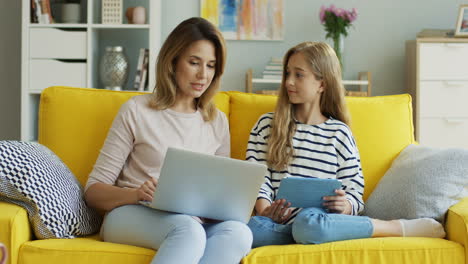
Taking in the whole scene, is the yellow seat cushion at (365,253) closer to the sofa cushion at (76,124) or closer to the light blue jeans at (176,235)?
the light blue jeans at (176,235)

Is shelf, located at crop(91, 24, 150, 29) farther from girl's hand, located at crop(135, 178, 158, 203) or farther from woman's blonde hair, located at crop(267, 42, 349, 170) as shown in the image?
girl's hand, located at crop(135, 178, 158, 203)

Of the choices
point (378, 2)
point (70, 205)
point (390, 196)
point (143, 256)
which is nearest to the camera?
point (143, 256)

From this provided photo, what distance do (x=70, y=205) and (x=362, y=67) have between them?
9.65ft

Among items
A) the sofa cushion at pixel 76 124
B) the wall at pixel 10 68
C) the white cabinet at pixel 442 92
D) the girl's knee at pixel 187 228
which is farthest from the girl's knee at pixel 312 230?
the wall at pixel 10 68

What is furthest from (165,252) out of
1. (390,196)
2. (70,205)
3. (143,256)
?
(390,196)

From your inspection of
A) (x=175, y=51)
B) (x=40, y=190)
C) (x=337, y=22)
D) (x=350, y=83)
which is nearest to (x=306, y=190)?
(x=175, y=51)

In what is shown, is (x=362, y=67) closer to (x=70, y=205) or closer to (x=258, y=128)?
(x=258, y=128)

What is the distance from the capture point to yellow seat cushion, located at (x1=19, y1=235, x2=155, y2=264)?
173 cm

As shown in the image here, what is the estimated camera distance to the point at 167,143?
205 cm

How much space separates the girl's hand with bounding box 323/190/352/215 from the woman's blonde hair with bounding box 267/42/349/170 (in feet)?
0.76

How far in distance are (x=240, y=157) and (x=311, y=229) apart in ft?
1.83

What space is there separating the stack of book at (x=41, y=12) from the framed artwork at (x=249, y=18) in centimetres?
102

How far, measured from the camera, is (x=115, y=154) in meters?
1.99

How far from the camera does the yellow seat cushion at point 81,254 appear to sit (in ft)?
5.68
